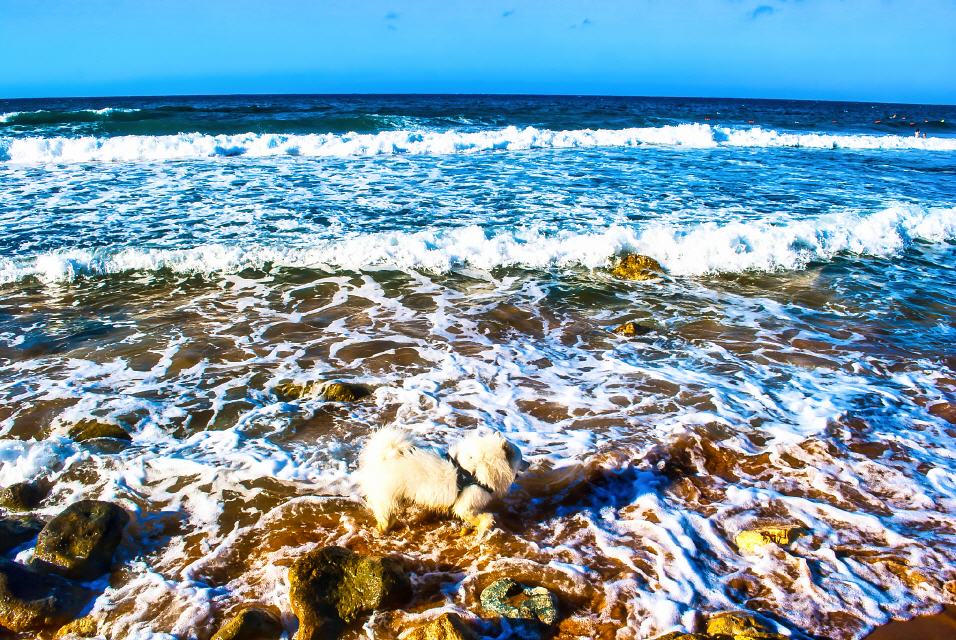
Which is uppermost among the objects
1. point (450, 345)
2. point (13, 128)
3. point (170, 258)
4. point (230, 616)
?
point (13, 128)

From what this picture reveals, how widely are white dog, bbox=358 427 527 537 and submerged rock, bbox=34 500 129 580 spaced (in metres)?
1.53

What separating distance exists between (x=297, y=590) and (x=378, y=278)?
5.73 m

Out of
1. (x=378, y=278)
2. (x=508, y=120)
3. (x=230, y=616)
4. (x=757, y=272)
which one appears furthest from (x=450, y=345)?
(x=508, y=120)

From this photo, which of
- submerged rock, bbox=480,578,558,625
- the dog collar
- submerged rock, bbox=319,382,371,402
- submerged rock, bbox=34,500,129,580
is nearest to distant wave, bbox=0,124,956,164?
submerged rock, bbox=319,382,371,402

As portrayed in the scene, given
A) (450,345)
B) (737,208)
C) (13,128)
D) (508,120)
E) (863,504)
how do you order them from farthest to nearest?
1. (508,120)
2. (13,128)
3. (737,208)
4. (450,345)
5. (863,504)

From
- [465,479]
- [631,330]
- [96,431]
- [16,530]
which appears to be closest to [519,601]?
[465,479]

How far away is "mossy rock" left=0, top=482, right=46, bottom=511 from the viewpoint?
147 inches

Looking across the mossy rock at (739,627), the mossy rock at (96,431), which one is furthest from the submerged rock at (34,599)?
the mossy rock at (739,627)

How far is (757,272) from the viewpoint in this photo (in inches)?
354

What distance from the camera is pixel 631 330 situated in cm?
657

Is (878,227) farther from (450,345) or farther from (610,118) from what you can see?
(610,118)

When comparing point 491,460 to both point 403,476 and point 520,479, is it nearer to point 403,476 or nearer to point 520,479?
point 403,476

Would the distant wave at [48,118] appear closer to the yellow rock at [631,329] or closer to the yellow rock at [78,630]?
the yellow rock at [631,329]

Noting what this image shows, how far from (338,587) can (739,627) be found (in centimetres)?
205
